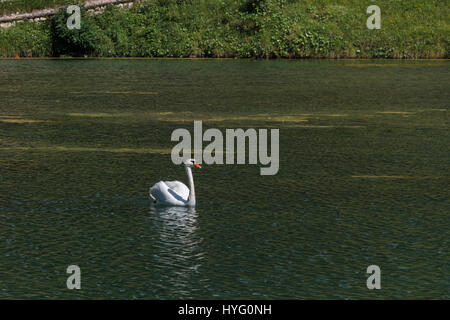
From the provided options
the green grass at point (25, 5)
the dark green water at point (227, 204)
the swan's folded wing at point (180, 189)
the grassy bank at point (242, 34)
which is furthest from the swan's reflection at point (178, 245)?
the green grass at point (25, 5)

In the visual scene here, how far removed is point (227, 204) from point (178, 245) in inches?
126

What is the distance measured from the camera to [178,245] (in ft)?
45.6

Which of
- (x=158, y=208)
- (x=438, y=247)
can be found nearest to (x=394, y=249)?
(x=438, y=247)

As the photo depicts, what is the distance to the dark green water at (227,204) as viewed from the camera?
1231cm

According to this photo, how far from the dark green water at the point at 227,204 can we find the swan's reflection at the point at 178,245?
0.03 m

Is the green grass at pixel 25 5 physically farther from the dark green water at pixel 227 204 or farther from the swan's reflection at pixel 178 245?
the swan's reflection at pixel 178 245

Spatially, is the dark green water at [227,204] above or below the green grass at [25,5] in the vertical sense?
below

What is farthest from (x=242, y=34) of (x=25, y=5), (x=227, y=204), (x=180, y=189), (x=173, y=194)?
(x=173, y=194)

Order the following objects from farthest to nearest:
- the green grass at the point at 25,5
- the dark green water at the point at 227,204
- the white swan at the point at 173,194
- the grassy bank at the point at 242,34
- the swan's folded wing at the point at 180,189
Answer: the green grass at the point at 25,5, the grassy bank at the point at 242,34, the swan's folded wing at the point at 180,189, the white swan at the point at 173,194, the dark green water at the point at 227,204

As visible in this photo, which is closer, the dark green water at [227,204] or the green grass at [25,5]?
the dark green water at [227,204]

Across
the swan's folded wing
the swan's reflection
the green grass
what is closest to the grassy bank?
the green grass

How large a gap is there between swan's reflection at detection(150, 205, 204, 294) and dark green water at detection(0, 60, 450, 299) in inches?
1.3

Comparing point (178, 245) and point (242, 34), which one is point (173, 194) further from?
point (242, 34)
